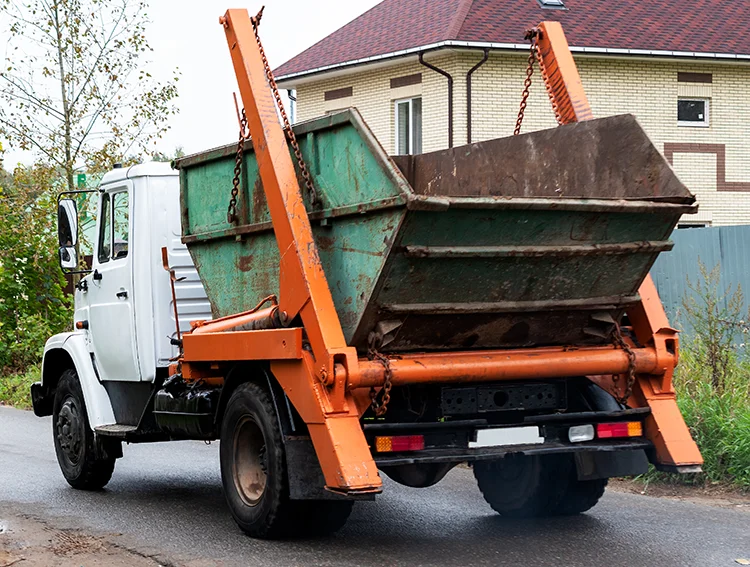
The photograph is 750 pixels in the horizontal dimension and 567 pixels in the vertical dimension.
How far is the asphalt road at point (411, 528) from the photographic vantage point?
6695 mm

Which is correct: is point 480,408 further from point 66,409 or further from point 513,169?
point 66,409

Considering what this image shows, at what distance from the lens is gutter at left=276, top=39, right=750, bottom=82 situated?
80.5ft

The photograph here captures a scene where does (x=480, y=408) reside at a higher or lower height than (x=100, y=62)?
lower

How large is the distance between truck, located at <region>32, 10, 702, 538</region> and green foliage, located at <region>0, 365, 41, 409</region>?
9.75m

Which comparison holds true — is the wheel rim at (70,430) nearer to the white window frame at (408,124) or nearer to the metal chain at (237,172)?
the metal chain at (237,172)

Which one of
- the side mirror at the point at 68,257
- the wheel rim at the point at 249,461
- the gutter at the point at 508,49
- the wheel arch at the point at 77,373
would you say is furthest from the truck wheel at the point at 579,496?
the gutter at the point at 508,49

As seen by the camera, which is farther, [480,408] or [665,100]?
[665,100]

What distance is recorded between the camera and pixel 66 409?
375 inches

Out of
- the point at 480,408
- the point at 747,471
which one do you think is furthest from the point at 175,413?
the point at 747,471

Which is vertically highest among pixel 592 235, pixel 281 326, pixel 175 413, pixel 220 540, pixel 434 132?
pixel 434 132

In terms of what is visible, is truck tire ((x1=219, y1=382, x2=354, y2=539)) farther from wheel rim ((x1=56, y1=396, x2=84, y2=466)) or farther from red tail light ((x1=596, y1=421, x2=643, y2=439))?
wheel rim ((x1=56, y1=396, x2=84, y2=466))

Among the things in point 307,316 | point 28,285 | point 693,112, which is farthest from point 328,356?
point 693,112

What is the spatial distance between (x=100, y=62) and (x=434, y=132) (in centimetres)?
755

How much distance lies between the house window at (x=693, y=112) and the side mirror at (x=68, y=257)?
2029 centimetres
